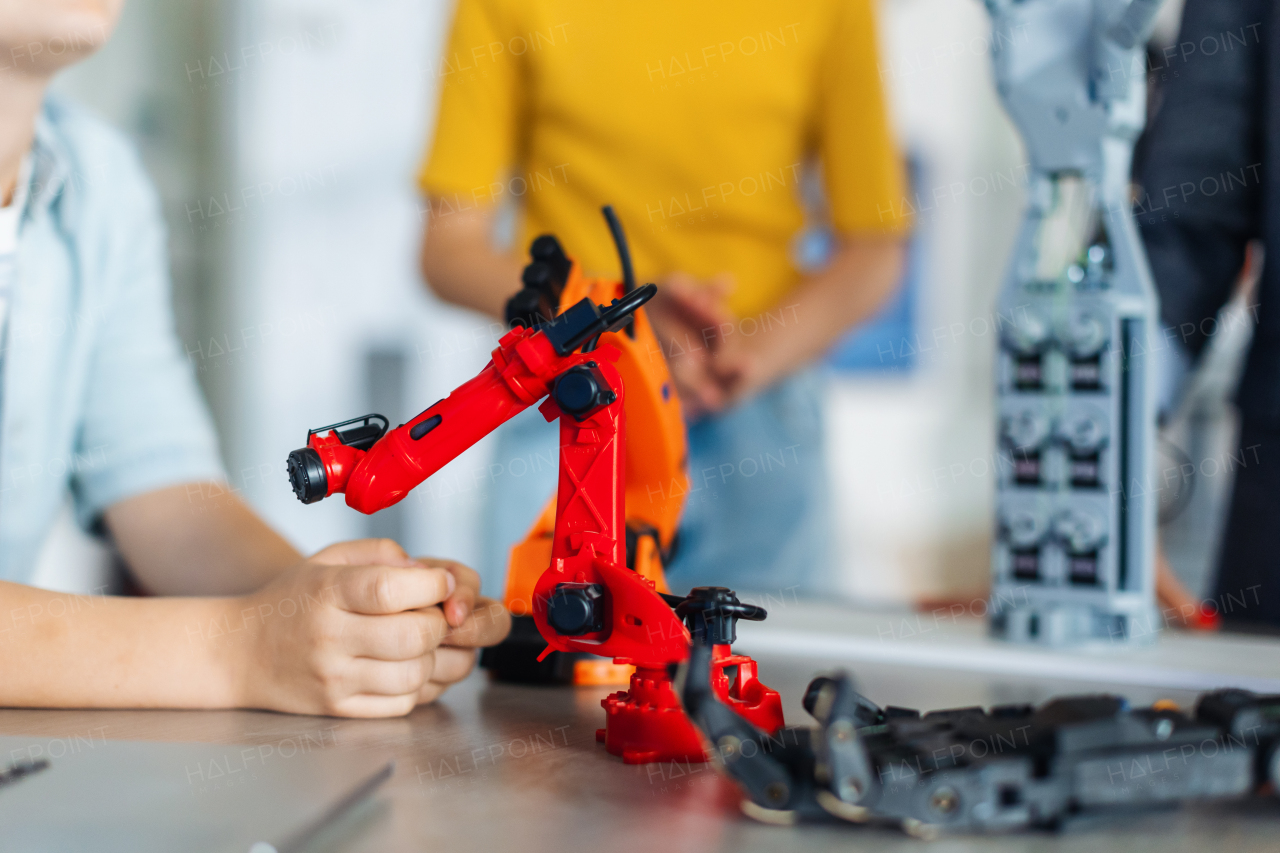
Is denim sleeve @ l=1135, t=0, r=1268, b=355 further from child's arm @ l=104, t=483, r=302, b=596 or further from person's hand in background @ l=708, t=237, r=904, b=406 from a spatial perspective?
child's arm @ l=104, t=483, r=302, b=596

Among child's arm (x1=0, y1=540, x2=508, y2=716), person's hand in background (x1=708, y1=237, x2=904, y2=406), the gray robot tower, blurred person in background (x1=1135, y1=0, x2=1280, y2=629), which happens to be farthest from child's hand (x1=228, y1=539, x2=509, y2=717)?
blurred person in background (x1=1135, y1=0, x2=1280, y2=629)

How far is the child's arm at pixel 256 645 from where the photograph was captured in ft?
2.13

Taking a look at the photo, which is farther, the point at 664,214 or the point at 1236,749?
the point at 664,214

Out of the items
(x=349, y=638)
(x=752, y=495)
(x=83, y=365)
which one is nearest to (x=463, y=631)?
(x=349, y=638)

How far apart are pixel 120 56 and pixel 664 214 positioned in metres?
2.10

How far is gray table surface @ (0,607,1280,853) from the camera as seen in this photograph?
1.52 ft

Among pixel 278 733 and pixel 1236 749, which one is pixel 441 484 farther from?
pixel 1236 749

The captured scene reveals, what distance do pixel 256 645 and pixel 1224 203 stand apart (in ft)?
3.93

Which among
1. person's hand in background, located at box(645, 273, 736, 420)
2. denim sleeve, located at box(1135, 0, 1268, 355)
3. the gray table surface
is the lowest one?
the gray table surface

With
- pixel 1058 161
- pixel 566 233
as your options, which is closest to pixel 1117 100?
pixel 1058 161

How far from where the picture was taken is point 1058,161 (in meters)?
0.92

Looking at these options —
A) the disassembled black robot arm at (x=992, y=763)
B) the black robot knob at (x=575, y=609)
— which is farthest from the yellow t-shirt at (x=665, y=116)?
the disassembled black robot arm at (x=992, y=763)

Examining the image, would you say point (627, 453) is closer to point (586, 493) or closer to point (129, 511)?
point (586, 493)

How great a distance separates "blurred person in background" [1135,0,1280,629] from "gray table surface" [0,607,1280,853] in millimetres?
627
